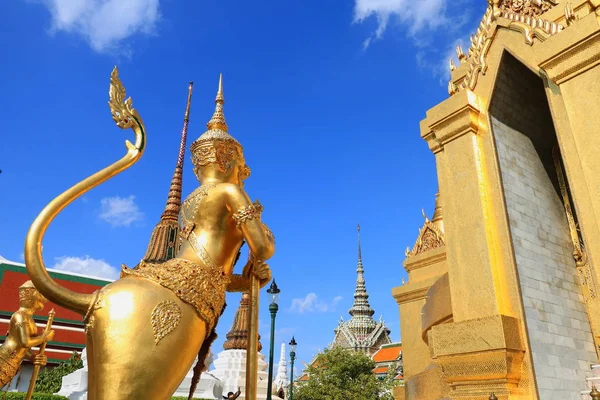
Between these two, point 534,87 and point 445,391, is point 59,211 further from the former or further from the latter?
point 534,87

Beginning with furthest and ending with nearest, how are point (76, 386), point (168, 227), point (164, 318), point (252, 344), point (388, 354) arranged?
→ 1. point (388, 354)
2. point (168, 227)
3. point (76, 386)
4. point (252, 344)
5. point (164, 318)

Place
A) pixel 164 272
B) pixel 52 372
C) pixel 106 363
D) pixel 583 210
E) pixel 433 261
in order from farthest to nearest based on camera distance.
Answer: pixel 52 372 → pixel 433 261 → pixel 583 210 → pixel 164 272 → pixel 106 363

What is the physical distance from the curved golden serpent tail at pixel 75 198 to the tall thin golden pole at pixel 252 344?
111cm

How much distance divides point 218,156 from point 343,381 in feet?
75.8

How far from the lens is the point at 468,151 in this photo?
515cm

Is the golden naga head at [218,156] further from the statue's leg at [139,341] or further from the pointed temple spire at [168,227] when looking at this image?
the pointed temple spire at [168,227]

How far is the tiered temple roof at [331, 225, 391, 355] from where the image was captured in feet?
145

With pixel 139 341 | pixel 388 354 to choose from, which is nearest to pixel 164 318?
pixel 139 341

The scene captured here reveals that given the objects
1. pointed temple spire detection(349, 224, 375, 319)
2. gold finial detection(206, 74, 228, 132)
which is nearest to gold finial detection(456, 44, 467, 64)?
gold finial detection(206, 74, 228, 132)

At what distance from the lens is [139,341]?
268 cm

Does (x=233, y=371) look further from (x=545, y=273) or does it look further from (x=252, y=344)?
(x=252, y=344)

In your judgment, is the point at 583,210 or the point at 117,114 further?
the point at 583,210

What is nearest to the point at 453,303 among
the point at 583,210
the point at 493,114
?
the point at 583,210

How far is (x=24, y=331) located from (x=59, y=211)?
2.91 metres
